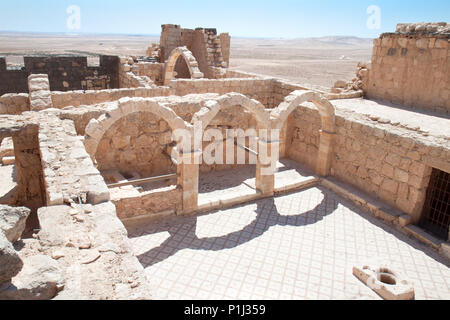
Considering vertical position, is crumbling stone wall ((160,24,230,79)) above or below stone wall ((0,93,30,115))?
above

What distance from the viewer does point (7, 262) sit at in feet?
7.98

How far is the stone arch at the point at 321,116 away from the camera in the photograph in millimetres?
8609

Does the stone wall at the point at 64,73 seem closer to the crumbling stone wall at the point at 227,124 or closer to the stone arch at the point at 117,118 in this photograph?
the crumbling stone wall at the point at 227,124

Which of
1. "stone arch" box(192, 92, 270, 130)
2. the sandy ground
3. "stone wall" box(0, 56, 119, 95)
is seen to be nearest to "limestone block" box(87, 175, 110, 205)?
"stone arch" box(192, 92, 270, 130)

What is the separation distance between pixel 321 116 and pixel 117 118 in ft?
18.4

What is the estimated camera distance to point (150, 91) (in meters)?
10.7

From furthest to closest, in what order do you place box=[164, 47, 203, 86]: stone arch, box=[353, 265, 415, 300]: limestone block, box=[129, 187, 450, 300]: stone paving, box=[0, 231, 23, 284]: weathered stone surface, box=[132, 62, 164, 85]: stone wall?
box=[132, 62, 164, 85]: stone wall < box=[164, 47, 203, 86]: stone arch < box=[129, 187, 450, 300]: stone paving < box=[353, 265, 415, 300]: limestone block < box=[0, 231, 23, 284]: weathered stone surface

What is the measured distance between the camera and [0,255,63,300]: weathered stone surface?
2.49 m

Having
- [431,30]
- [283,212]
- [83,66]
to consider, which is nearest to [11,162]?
[83,66]

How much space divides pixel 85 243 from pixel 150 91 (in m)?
7.79

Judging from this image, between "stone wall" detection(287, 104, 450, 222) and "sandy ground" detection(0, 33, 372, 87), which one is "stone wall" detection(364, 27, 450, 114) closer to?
"stone wall" detection(287, 104, 450, 222)

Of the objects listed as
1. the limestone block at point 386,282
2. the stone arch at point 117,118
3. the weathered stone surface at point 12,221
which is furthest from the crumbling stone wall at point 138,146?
the weathered stone surface at point 12,221

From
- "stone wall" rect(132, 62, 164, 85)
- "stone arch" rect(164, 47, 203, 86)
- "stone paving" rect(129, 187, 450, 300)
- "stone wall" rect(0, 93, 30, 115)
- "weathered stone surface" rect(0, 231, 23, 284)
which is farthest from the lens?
"stone wall" rect(132, 62, 164, 85)

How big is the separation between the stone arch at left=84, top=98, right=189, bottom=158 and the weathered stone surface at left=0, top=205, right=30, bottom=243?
3821 mm
